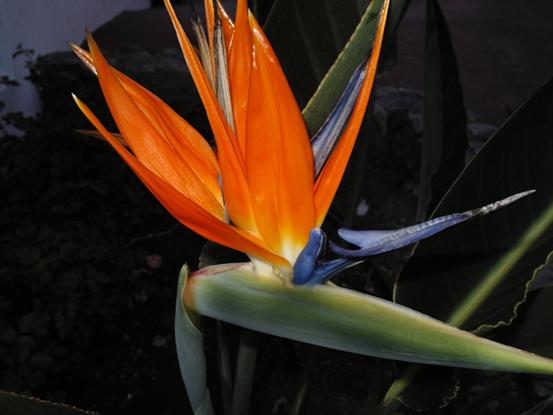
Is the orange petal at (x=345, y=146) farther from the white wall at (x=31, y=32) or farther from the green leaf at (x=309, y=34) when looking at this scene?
the white wall at (x=31, y=32)

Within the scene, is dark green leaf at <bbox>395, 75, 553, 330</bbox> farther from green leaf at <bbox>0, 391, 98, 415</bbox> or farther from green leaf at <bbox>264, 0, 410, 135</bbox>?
green leaf at <bbox>0, 391, 98, 415</bbox>

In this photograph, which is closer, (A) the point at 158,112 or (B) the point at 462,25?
(A) the point at 158,112

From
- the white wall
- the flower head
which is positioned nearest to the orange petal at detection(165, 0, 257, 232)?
the flower head

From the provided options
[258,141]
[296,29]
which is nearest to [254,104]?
[258,141]

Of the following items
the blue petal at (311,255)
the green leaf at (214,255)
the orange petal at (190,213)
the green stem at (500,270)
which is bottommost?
the green stem at (500,270)

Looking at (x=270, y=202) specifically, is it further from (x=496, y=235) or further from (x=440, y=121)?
(x=440, y=121)

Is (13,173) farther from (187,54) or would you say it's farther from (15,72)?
(187,54)

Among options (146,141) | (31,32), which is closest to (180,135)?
(146,141)

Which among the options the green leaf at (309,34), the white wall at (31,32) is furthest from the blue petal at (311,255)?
the white wall at (31,32)
